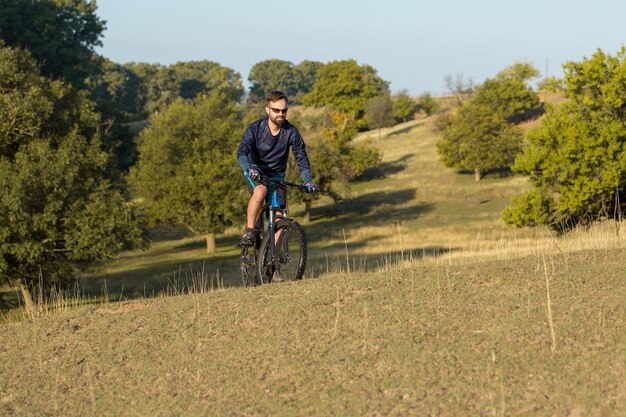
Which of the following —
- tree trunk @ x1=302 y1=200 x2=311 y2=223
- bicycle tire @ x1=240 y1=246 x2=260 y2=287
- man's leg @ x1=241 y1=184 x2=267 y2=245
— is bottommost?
tree trunk @ x1=302 y1=200 x2=311 y2=223

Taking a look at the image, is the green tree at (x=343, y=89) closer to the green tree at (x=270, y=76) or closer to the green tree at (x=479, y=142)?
the green tree at (x=479, y=142)

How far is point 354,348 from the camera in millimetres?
6383

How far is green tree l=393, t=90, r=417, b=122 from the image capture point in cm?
12050

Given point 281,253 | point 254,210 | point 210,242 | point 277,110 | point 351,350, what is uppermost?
point 277,110

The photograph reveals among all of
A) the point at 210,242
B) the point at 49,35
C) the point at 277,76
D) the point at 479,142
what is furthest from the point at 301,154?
the point at 277,76

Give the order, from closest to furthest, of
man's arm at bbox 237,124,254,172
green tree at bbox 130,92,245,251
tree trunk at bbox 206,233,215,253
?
man's arm at bbox 237,124,254,172, green tree at bbox 130,92,245,251, tree trunk at bbox 206,233,215,253

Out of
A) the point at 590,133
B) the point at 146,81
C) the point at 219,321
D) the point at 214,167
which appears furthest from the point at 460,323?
the point at 146,81

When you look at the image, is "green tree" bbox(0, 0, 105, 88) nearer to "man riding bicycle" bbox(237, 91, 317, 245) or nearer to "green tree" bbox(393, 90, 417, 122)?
"man riding bicycle" bbox(237, 91, 317, 245)

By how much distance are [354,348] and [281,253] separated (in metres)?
3.29

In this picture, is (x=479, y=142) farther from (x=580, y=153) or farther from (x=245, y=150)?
(x=245, y=150)

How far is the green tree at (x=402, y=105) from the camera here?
120 meters

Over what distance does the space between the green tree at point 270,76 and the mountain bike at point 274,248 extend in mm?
178145

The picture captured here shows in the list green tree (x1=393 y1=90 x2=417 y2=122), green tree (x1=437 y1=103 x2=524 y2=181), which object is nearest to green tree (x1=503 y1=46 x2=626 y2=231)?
green tree (x1=437 y1=103 x2=524 y2=181)

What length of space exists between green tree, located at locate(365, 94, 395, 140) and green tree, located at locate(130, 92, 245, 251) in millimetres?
60965
